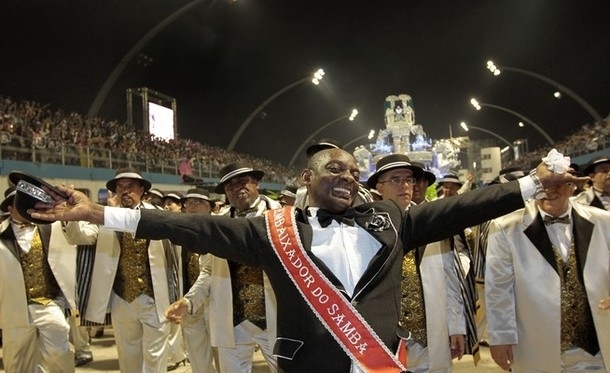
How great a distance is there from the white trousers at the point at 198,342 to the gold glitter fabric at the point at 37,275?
1.36 m

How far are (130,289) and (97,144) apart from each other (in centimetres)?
1334

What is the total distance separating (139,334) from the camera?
5.97 meters

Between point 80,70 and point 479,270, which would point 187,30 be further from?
point 479,270

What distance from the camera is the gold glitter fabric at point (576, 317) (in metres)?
Result: 3.72

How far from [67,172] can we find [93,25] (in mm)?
6298

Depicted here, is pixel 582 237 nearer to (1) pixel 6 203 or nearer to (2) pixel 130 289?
(2) pixel 130 289

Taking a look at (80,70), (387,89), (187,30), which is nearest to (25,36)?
(80,70)

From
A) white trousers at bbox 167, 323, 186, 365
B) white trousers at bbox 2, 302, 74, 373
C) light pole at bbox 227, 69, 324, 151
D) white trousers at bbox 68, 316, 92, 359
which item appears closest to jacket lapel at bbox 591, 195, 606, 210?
white trousers at bbox 167, 323, 186, 365

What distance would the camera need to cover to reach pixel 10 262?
5746mm

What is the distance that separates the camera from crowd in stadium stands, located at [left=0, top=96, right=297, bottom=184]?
13.7 m

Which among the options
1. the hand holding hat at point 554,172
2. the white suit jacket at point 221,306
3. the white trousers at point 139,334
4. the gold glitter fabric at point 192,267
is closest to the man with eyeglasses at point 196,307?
the gold glitter fabric at point 192,267

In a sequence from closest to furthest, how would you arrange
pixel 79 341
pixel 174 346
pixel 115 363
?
pixel 174 346
pixel 115 363
pixel 79 341

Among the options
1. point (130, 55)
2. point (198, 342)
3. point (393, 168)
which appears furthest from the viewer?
point (130, 55)

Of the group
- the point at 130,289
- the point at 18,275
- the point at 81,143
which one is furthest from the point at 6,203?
the point at 81,143
